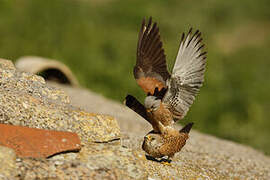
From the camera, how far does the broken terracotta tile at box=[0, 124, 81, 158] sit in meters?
3.32

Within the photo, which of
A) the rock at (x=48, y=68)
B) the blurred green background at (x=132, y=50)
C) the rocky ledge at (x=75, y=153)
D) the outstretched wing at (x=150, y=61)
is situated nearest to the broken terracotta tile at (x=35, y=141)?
the rocky ledge at (x=75, y=153)

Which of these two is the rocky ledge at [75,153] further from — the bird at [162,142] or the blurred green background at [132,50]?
the blurred green background at [132,50]

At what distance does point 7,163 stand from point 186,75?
1541mm

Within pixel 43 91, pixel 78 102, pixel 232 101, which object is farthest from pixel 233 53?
pixel 43 91

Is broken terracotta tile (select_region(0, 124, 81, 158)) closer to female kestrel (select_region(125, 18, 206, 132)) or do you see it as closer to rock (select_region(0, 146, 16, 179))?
rock (select_region(0, 146, 16, 179))

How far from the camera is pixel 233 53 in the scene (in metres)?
14.9

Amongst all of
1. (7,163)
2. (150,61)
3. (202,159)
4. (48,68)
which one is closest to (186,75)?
(150,61)

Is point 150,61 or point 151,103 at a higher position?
point 150,61

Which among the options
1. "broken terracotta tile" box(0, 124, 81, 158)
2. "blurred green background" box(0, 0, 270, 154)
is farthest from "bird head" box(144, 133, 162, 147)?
"blurred green background" box(0, 0, 270, 154)

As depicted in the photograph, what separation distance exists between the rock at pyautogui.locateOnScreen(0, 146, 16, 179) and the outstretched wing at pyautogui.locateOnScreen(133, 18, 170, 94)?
3.93ft

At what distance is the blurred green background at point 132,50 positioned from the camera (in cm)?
1036

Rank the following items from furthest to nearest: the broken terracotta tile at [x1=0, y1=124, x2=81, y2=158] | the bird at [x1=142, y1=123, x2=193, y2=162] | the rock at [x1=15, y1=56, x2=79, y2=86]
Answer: the rock at [x1=15, y1=56, x2=79, y2=86] → the bird at [x1=142, y1=123, x2=193, y2=162] → the broken terracotta tile at [x1=0, y1=124, x2=81, y2=158]

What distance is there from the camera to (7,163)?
312cm

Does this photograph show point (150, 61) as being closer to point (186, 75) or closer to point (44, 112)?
point (186, 75)
